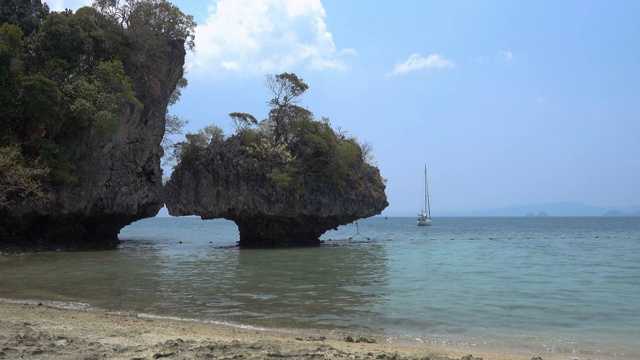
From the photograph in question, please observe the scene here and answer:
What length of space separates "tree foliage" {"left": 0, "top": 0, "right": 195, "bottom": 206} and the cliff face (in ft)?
4.10

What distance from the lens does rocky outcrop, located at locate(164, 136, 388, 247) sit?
32562 millimetres

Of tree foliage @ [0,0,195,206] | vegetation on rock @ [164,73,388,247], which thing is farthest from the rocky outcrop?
tree foliage @ [0,0,195,206]

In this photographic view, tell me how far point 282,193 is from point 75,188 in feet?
39.0

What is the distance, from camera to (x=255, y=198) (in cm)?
3253

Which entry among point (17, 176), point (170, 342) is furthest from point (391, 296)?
point (17, 176)

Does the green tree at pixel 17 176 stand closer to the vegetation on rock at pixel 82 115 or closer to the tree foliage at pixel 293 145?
the vegetation on rock at pixel 82 115

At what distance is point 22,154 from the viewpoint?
2530 centimetres

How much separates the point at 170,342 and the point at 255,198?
25362mm

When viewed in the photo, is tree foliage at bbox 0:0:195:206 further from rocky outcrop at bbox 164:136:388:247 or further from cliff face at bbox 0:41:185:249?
rocky outcrop at bbox 164:136:388:247

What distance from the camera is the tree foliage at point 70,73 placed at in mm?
24906

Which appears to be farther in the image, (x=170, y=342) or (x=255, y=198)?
(x=255, y=198)

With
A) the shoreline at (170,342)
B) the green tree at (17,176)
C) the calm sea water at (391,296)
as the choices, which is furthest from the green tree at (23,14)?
the shoreline at (170,342)

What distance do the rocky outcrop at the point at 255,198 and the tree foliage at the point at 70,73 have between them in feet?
19.0

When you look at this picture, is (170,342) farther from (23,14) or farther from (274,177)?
(23,14)
